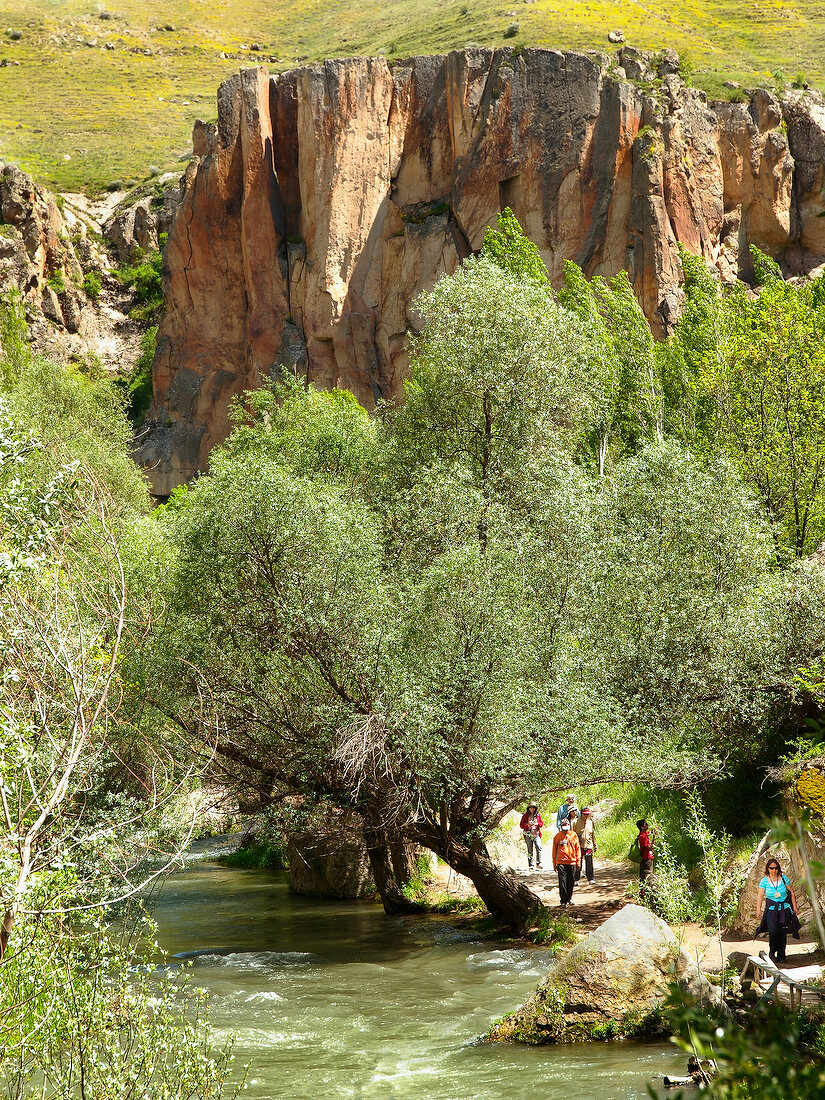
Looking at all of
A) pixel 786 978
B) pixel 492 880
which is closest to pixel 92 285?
pixel 492 880

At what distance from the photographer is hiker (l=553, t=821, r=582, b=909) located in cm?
1811

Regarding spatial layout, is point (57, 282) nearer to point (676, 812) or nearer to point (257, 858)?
point (257, 858)

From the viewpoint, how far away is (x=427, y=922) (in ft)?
64.5

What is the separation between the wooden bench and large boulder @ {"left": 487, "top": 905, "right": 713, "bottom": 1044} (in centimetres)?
93

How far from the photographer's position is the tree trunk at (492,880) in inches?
691

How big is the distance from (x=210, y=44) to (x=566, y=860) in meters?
116

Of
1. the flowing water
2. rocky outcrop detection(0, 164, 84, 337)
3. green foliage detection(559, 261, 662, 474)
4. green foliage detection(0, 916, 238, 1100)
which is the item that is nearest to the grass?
the flowing water

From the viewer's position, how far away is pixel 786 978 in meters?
9.56

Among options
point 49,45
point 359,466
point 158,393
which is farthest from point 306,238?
point 49,45

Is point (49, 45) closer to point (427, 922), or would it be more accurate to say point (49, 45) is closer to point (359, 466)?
point (359, 466)

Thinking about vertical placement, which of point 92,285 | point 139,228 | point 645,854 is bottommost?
point 645,854

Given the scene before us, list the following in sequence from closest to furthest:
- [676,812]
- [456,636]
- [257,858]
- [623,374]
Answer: [456,636] → [676,812] → [257,858] → [623,374]

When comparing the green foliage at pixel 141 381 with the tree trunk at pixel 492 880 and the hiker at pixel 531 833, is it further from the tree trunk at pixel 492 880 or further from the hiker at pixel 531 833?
the tree trunk at pixel 492 880

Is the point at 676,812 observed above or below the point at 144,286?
below
